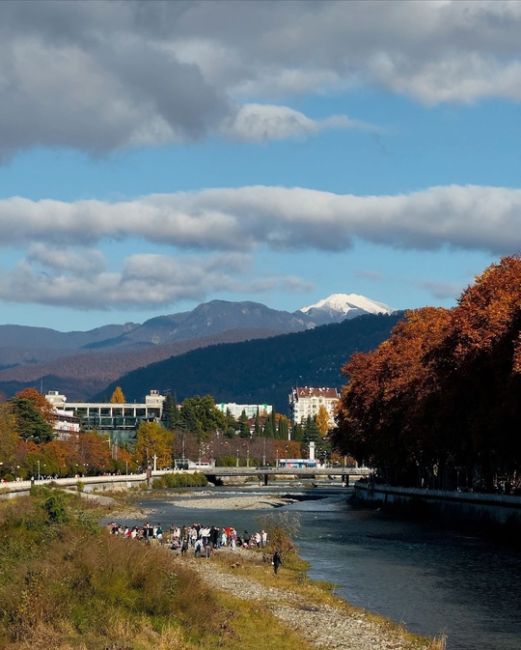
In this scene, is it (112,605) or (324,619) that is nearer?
(112,605)

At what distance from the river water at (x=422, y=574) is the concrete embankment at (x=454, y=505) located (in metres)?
3.18

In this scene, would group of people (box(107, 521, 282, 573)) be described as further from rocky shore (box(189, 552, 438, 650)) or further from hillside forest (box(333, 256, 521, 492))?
hillside forest (box(333, 256, 521, 492))

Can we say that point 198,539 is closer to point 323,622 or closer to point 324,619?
point 324,619

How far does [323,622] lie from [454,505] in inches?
2606

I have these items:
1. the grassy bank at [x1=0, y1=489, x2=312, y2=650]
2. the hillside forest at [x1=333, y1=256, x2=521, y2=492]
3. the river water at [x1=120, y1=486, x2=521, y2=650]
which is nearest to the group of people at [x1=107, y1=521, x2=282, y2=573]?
the river water at [x1=120, y1=486, x2=521, y2=650]

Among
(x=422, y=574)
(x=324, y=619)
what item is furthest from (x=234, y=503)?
(x=324, y=619)

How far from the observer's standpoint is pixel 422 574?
64.8 meters

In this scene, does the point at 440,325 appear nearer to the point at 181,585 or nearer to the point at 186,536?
the point at 186,536

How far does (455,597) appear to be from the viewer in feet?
181

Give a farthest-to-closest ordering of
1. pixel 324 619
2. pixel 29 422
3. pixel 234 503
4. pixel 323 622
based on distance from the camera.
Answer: pixel 29 422, pixel 234 503, pixel 324 619, pixel 323 622

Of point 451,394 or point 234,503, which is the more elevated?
point 451,394

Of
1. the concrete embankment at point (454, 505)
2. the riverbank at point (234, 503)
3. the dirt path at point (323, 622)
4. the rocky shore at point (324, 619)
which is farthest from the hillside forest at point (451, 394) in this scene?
the dirt path at point (323, 622)

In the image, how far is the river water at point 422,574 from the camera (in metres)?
47.6

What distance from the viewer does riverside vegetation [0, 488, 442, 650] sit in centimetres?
3588
